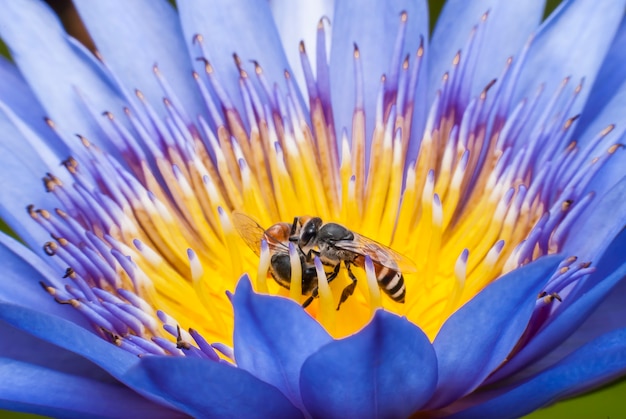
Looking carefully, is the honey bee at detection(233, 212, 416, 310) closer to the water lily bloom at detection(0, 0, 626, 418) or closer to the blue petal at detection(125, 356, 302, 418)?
the water lily bloom at detection(0, 0, 626, 418)

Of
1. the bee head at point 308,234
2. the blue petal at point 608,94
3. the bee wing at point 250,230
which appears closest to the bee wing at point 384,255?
the bee head at point 308,234

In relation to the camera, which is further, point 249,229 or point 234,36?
point 234,36

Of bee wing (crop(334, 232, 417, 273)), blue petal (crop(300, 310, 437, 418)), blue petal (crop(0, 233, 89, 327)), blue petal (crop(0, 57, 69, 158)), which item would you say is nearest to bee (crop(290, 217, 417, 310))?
bee wing (crop(334, 232, 417, 273))

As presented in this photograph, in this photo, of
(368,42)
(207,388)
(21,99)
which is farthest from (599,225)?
(21,99)

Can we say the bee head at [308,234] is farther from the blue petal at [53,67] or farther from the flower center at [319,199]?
the blue petal at [53,67]

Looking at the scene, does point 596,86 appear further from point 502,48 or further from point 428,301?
point 428,301

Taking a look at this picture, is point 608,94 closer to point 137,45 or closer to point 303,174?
point 303,174
